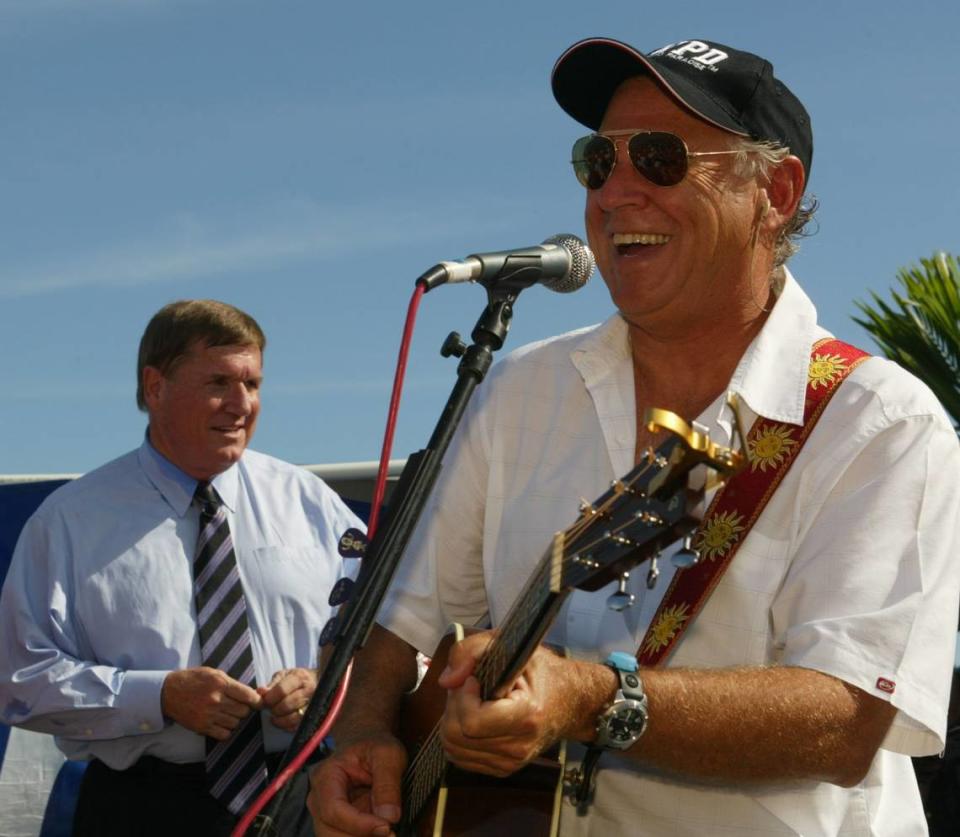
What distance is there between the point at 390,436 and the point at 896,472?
3.42 feet

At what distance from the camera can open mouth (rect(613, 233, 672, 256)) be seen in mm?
3641

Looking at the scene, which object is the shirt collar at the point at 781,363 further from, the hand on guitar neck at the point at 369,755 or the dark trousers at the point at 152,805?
the dark trousers at the point at 152,805

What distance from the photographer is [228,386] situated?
6387 millimetres

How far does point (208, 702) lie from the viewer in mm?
5551

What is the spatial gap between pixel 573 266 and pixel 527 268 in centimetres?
15

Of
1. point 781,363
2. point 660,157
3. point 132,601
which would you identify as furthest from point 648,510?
point 132,601

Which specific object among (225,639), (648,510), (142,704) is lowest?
(142,704)

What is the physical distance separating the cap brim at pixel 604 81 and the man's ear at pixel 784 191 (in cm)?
17

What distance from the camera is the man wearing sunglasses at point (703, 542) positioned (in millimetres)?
3043

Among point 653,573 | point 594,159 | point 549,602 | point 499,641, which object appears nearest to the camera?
point 653,573

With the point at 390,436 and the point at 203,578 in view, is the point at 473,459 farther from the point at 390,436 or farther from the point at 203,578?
the point at 203,578

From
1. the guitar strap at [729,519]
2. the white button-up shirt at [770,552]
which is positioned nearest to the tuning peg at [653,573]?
the white button-up shirt at [770,552]

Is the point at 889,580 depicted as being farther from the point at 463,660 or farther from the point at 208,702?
the point at 208,702

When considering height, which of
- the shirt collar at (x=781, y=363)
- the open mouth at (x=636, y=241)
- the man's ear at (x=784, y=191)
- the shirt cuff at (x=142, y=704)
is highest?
the man's ear at (x=784, y=191)
